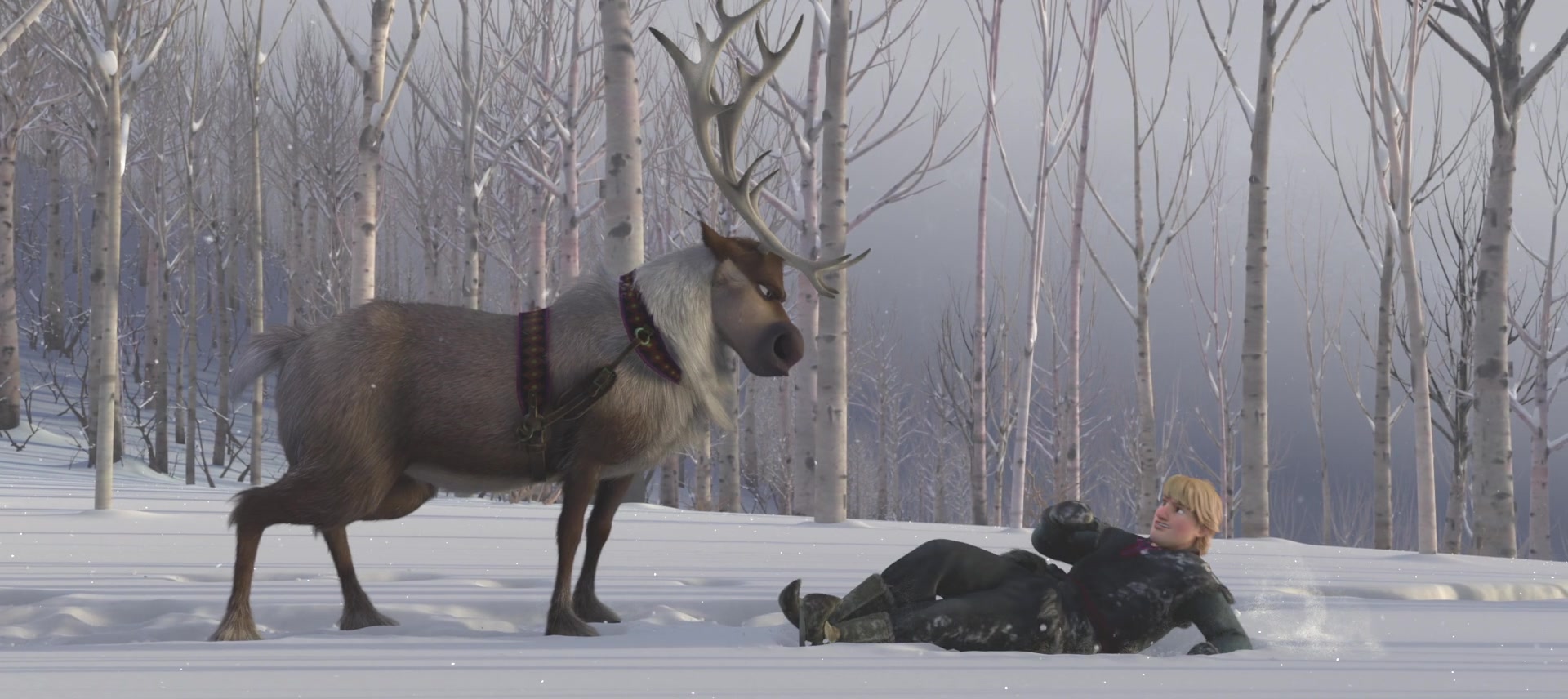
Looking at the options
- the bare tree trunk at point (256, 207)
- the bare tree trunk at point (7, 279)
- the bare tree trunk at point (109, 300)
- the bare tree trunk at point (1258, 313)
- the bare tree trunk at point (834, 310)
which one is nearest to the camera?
the bare tree trunk at point (109, 300)

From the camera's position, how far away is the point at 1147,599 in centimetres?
287

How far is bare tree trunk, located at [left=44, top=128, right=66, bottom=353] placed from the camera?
20.5 meters

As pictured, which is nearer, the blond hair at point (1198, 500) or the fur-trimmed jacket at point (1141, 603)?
the fur-trimmed jacket at point (1141, 603)

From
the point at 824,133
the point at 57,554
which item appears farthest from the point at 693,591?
the point at 824,133

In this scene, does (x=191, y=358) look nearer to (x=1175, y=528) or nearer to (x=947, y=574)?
(x=947, y=574)

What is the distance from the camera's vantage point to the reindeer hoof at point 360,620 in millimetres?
3037

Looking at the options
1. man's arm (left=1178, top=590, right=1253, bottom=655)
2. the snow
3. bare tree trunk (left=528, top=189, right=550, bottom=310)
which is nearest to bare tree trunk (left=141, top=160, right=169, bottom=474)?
bare tree trunk (left=528, top=189, right=550, bottom=310)

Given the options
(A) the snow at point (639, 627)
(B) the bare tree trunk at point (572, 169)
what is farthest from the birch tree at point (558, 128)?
(A) the snow at point (639, 627)

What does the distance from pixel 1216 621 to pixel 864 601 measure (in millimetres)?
819

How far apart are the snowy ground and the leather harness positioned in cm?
51

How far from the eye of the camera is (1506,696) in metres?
2.27

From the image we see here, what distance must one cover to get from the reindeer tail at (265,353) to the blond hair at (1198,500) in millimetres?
2213

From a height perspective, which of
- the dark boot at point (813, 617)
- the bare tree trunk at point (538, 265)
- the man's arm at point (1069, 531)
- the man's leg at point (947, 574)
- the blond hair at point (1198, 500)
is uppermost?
the bare tree trunk at point (538, 265)

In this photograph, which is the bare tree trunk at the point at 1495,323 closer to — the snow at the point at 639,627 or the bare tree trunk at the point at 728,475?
the snow at the point at 639,627
